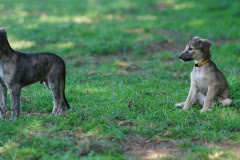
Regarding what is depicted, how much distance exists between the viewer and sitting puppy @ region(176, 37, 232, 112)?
8445 millimetres

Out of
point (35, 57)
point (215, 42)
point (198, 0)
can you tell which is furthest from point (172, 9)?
point (35, 57)

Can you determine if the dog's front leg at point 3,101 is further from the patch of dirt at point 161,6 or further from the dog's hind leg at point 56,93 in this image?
the patch of dirt at point 161,6

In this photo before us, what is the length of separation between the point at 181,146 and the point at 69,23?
1312cm

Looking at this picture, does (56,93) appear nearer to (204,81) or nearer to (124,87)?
(124,87)

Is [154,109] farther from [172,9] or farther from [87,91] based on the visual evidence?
[172,9]

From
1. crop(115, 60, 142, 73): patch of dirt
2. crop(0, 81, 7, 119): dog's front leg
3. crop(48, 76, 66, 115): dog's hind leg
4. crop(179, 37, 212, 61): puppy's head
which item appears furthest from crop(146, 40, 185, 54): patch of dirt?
crop(0, 81, 7, 119): dog's front leg

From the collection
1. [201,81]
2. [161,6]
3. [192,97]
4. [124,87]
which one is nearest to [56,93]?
[124,87]

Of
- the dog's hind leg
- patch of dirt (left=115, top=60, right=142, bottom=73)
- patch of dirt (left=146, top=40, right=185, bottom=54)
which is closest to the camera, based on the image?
the dog's hind leg

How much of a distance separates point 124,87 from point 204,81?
2223 millimetres

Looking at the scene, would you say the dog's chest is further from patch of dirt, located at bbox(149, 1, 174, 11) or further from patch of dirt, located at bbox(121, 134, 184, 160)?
patch of dirt, located at bbox(149, 1, 174, 11)

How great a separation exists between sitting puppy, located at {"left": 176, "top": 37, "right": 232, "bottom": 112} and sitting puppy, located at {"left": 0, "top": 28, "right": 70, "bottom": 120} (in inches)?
89.3

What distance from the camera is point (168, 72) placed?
12.0 meters

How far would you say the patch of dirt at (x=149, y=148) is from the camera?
20.3 ft

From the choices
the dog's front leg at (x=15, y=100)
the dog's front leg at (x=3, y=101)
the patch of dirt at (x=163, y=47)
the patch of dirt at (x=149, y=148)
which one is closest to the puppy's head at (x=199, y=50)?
the patch of dirt at (x=149, y=148)
